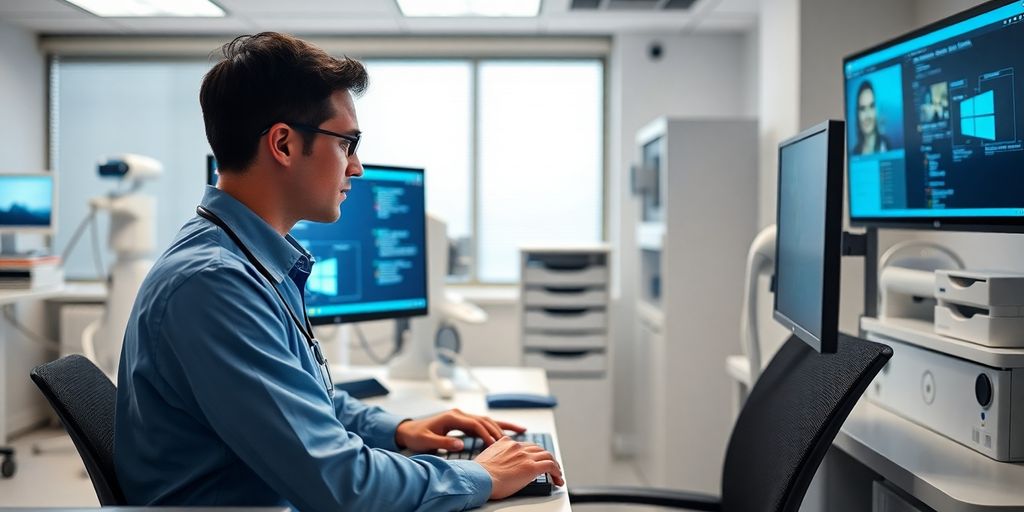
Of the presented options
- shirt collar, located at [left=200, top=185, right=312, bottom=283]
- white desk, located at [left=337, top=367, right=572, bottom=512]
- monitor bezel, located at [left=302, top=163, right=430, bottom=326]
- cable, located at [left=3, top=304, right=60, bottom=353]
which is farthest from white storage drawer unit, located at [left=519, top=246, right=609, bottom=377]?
cable, located at [left=3, top=304, right=60, bottom=353]

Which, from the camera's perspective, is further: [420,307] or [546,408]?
[420,307]

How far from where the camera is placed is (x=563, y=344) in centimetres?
318

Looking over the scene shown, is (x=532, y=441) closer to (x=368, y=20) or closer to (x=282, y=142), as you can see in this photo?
(x=282, y=142)

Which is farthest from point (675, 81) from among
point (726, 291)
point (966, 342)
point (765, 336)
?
point (966, 342)

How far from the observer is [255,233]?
1031 millimetres

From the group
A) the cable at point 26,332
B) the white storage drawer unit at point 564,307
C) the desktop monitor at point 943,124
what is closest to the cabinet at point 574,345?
the white storage drawer unit at point 564,307

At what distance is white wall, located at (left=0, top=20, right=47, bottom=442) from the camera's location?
4094 mm

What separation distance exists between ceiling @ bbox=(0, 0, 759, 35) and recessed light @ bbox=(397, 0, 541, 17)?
62 mm

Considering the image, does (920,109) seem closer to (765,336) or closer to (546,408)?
(546,408)

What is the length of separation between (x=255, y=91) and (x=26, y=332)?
3.88 meters

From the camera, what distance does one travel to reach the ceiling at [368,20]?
147 inches

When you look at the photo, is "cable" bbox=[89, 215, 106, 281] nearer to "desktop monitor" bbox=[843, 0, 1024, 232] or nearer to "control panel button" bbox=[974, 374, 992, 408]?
"desktop monitor" bbox=[843, 0, 1024, 232]

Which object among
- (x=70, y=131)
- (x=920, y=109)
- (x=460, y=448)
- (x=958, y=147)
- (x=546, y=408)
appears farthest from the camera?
(x=70, y=131)

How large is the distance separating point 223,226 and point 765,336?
205 cm
